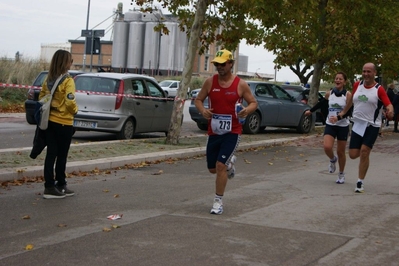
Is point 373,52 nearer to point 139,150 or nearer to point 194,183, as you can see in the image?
point 139,150

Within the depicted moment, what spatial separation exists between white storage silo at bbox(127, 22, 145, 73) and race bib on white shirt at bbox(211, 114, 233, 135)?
68452mm

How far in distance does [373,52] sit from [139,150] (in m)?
14.8

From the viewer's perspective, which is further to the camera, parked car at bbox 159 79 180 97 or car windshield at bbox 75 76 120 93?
parked car at bbox 159 79 180 97

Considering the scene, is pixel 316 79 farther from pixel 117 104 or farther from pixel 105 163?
pixel 105 163

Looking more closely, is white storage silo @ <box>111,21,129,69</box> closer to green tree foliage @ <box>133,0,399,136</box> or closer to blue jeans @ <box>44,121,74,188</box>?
green tree foliage @ <box>133,0,399,136</box>

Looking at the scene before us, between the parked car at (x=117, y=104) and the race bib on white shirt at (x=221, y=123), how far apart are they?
9312mm

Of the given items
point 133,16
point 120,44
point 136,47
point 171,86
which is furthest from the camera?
point 120,44

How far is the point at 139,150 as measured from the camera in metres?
15.3

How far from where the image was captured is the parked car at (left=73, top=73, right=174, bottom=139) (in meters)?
17.9

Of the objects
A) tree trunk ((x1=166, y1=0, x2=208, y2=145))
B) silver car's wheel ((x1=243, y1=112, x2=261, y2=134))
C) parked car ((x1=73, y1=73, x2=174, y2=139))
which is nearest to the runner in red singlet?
tree trunk ((x1=166, y1=0, x2=208, y2=145))

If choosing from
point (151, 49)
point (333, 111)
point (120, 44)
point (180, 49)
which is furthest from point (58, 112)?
point (120, 44)

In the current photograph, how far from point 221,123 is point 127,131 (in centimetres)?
978

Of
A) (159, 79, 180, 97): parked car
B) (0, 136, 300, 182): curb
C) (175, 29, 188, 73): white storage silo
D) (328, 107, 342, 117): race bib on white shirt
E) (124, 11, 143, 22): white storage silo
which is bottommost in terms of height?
(159, 79, 180, 97): parked car

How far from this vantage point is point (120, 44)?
257 ft
